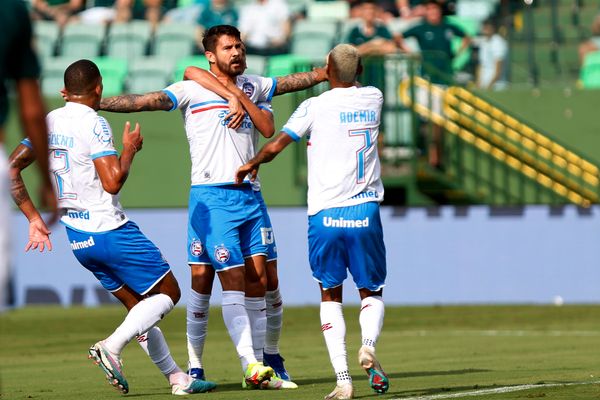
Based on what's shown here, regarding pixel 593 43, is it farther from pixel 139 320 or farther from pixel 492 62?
pixel 139 320

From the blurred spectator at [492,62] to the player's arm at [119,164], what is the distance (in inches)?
526

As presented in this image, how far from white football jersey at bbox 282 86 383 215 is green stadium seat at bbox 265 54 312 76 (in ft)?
37.1

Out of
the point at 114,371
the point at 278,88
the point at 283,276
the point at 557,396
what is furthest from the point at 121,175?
the point at 283,276

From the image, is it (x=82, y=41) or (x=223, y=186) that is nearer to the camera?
(x=223, y=186)

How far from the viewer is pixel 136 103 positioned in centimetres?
920

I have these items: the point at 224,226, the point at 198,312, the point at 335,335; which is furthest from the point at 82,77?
the point at 335,335

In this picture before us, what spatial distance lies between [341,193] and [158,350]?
5.41ft

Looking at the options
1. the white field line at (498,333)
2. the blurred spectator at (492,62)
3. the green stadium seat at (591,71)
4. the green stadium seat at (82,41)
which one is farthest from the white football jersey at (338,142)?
the green stadium seat at (82,41)

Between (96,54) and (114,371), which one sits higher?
(96,54)

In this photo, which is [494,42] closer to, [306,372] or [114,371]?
[306,372]

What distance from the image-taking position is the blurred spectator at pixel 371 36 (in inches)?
819

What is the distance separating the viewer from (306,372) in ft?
35.1

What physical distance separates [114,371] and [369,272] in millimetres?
1727

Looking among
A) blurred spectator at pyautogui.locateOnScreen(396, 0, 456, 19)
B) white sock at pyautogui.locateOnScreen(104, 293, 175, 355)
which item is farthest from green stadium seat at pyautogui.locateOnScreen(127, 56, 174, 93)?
white sock at pyautogui.locateOnScreen(104, 293, 175, 355)
